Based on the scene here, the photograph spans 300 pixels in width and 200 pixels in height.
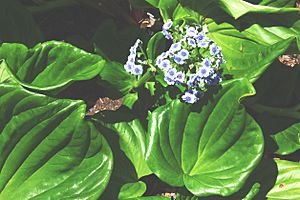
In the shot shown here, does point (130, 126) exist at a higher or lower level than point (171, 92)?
lower

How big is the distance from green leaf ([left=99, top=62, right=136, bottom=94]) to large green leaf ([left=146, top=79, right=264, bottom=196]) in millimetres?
194

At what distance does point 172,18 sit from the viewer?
1.91 metres

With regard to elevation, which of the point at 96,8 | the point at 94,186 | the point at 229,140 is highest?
the point at 96,8

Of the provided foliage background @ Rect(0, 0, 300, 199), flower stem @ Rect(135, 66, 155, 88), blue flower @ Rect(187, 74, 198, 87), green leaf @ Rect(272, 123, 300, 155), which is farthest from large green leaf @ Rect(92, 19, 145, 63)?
green leaf @ Rect(272, 123, 300, 155)

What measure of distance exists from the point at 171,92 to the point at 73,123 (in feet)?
1.07

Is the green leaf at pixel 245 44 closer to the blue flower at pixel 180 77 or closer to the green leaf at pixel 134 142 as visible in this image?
the blue flower at pixel 180 77

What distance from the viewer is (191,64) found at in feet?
5.41

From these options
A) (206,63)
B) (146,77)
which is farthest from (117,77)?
(206,63)

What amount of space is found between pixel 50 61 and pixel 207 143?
18.6 inches

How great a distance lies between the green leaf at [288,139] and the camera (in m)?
1.94

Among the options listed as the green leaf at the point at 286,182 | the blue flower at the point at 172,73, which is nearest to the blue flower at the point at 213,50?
the blue flower at the point at 172,73

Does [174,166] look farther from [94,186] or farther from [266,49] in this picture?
[266,49]

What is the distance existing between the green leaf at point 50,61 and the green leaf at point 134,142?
0.21m

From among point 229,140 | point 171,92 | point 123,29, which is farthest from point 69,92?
point 229,140
